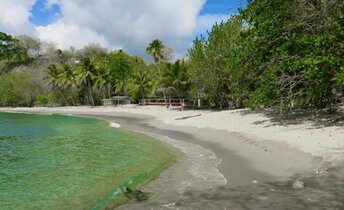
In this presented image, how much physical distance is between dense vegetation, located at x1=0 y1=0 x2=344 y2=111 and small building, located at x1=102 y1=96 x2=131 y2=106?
5.69ft

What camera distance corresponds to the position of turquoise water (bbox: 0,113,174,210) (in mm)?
11766

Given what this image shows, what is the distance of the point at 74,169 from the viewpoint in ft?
54.2

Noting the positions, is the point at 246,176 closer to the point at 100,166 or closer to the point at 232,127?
the point at 100,166

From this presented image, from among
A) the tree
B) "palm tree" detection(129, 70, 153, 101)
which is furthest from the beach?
the tree

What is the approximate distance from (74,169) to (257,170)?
7.78 m

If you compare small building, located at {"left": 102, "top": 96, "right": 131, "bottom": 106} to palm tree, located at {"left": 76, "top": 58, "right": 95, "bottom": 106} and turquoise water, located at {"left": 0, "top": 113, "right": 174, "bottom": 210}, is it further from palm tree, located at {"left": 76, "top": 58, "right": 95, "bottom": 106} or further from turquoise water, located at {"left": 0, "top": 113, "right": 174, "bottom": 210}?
turquoise water, located at {"left": 0, "top": 113, "right": 174, "bottom": 210}

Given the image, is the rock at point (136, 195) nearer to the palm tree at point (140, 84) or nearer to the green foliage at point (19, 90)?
the palm tree at point (140, 84)

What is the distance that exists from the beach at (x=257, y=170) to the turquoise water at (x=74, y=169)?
133 centimetres

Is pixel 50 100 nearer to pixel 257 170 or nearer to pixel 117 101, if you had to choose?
pixel 117 101

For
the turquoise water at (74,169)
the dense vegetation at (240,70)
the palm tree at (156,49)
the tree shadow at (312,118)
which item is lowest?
the turquoise water at (74,169)

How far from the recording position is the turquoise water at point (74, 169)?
463 inches

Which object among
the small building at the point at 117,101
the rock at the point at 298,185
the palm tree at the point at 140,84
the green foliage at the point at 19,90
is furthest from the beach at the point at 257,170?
the green foliage at the point at 19,90

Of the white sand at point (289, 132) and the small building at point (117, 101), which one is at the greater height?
the small building at point (117, 101)

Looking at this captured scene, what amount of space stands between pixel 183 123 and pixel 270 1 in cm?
1384
